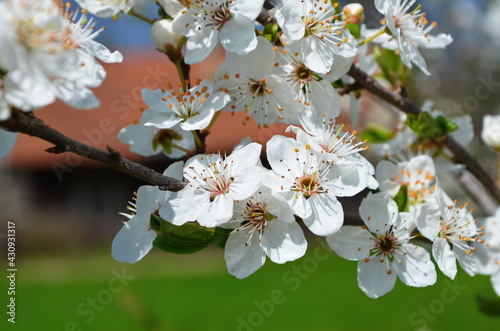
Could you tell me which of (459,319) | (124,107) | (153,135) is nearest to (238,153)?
(153,135)

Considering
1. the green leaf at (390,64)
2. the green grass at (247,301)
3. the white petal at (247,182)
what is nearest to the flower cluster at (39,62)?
the white petal at (247,182)

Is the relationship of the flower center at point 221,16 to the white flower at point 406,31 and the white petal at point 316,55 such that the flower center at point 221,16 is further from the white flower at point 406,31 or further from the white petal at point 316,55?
the white flower at point 406,31

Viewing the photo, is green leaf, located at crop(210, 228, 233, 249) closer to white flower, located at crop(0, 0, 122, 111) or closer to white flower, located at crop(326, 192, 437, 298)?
white flower, located at crop(326, 192, 437, 298)

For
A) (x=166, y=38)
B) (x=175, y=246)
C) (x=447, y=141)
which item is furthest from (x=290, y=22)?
(x=447, y=141)

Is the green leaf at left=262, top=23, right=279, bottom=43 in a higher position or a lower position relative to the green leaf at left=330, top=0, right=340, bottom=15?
lower

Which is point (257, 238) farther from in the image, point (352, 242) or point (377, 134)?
point (377, 134)

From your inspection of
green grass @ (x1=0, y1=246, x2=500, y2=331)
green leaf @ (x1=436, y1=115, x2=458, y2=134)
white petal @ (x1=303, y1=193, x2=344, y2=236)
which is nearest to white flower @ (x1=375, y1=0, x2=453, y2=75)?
green leaf @ (x1=436, y1=115, x2=458, y2=134)
